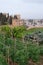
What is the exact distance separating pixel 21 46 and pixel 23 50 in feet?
1.85

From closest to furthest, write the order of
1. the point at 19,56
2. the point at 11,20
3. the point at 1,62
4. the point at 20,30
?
the point at 1,62
the point at 19,56
the point at 20,30
the point at 11,20

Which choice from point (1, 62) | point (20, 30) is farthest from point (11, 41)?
point (20, 30)

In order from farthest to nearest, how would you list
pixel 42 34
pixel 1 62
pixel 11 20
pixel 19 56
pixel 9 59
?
pixel 11 20, pixel 42 34, pixel 9 59, pixel 19 56, pixel 1 62

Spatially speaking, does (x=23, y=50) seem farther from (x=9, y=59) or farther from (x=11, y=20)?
(x=11, y=20)

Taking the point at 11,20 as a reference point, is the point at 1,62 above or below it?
above

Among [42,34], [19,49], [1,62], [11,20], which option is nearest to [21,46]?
[19,49]

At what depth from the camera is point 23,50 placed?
10672 millimetres

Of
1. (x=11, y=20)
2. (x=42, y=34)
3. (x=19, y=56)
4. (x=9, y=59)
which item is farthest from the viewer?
(x=11, y=20)

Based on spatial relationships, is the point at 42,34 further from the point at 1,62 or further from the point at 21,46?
the point at 1,62

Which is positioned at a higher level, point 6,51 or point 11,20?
point 6,51

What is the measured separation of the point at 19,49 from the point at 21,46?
23 centimetres

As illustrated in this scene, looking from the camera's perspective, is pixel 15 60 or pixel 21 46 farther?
pixel 21 46

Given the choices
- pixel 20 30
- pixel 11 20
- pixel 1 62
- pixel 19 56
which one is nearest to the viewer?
pixel 1 62

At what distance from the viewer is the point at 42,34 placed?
54.0 ft
